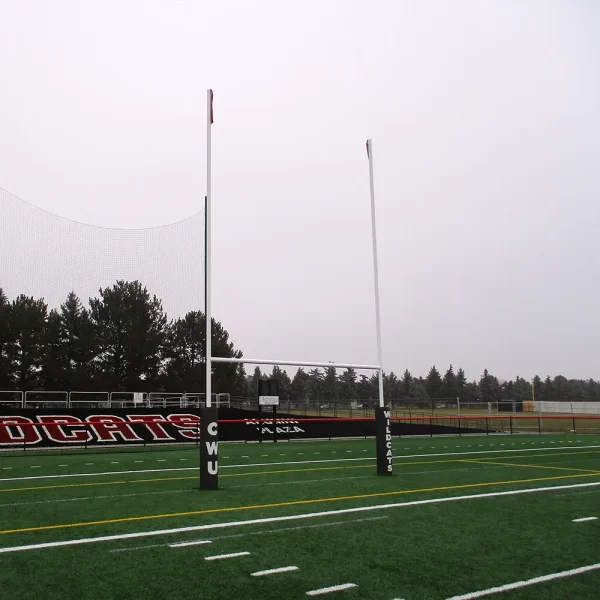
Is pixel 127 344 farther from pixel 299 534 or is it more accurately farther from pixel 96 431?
pixel 299 534

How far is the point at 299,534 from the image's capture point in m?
5.61

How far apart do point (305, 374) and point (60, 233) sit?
80560mm

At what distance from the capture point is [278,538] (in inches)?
214

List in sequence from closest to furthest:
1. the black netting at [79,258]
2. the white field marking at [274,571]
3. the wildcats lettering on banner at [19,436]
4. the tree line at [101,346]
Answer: the white field marking at [274,571]
the wildcats lettering on banner at [19,436]
the black netting at [79,258]
the tree line at [101,346]

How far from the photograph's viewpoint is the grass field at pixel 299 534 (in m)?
4.10

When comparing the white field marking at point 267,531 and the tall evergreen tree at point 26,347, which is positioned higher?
the tall evergreen tree at point 26,347

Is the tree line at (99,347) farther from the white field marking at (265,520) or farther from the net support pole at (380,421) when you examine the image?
the white field marking at (265,520)

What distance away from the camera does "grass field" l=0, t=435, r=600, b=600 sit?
4.10 m

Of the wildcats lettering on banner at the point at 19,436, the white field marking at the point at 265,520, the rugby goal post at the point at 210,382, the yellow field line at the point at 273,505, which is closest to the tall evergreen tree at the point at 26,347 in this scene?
the wildcats lettering on banner at the point at 19,436

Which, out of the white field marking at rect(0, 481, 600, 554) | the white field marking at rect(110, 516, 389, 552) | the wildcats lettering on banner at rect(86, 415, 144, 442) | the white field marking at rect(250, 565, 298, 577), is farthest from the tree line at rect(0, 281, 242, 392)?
the white field marking at rect(250, 565, 298, 577)

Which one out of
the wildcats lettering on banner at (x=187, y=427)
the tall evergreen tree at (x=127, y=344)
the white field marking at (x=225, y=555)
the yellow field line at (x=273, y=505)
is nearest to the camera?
the white field marking at (x=225, y=555)

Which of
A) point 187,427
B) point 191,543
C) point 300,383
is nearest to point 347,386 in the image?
point 300,383

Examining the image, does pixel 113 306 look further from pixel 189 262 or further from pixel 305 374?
pixel 305 374

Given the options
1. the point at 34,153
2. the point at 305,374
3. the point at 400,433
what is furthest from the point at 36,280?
the point at 305,374
